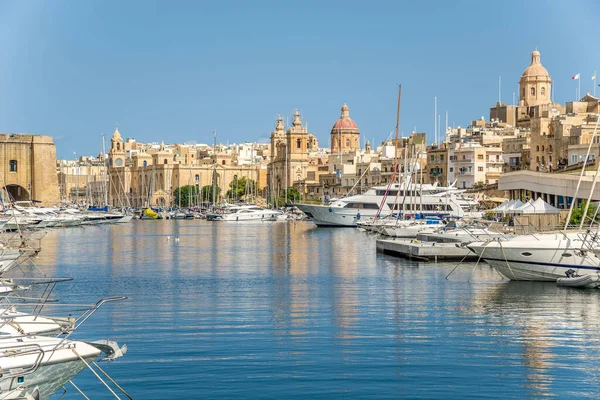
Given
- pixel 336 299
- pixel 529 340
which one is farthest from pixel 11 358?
pixel 336 299

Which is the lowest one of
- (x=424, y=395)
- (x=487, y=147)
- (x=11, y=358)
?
(x=424, y=395)

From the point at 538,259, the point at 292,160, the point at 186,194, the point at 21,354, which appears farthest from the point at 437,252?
the point at 186,194

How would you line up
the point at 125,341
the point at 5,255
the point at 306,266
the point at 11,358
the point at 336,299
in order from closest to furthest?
the point at 11,358, the point at 125,341, the point at 336,299, the point at 5,255, the point at 306,266

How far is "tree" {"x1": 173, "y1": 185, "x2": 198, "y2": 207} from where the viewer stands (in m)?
141

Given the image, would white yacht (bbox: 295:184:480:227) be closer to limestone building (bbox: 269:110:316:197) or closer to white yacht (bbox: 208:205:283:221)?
white yacht (bbox: 208:205:283:221)

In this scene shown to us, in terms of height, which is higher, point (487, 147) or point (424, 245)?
point (487, 147)

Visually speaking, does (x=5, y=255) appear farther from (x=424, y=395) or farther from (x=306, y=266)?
(x=424, y=395)

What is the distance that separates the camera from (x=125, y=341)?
1931 cm

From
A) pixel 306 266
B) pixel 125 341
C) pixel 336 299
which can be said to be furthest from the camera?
pixel 306 266

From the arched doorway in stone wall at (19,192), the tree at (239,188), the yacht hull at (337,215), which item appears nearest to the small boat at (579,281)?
the yacht hull at (337,215)

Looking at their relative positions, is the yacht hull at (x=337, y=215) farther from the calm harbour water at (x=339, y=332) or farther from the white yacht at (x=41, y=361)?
the white yacht at (x=41, y=361)

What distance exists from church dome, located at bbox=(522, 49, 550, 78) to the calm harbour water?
76.6 meters

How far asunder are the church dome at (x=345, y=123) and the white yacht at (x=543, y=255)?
12205 centimetres

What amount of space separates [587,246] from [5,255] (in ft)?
50.1
